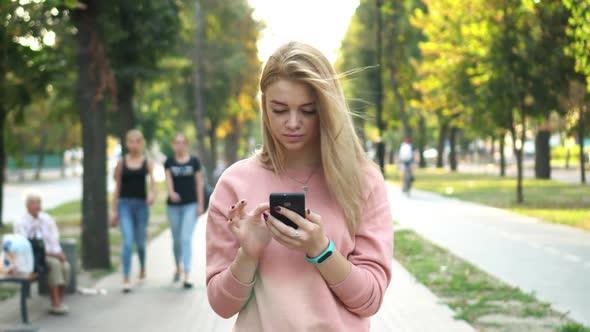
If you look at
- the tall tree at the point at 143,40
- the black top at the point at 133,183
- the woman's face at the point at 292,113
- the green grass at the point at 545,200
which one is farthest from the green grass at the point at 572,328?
the tall tree at the point at 143,40

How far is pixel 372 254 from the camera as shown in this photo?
2.34 meters

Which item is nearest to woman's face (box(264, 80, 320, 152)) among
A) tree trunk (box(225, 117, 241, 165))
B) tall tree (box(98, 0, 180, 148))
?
tall tree (box(98, 0, 180, 148))

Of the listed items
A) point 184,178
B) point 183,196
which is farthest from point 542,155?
point 183,196

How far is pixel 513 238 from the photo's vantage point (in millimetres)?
14375

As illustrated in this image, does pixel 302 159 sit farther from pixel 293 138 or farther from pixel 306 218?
pixel 306 218

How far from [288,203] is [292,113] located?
0.31 metres

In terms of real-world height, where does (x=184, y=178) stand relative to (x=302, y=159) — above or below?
below

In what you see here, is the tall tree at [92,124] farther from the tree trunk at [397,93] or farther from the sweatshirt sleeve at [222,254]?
the tree trunk at [397,93]

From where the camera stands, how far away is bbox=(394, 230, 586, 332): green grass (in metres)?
7.25

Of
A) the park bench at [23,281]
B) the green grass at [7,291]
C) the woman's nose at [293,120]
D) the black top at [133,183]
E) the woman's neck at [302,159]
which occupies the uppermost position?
the woman's nose at [293,120]

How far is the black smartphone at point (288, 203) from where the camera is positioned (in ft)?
6.95

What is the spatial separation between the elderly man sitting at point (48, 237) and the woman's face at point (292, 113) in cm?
668

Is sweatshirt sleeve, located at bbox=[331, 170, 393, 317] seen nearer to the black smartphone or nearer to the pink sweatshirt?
the pink sweatshirt

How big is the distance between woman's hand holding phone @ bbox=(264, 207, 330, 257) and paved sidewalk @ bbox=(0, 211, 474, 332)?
5.15 m
